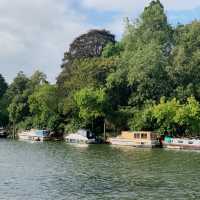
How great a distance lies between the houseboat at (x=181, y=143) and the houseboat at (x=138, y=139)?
6.33 feet

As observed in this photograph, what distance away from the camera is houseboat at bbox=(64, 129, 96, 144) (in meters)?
84.8

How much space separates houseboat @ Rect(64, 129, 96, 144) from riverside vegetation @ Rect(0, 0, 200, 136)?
3197 mm

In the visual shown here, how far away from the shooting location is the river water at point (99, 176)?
36.1 m

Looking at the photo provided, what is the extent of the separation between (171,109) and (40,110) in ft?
101

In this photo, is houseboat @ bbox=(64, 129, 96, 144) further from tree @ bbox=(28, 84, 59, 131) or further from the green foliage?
tree @ bbox=(28, 84, 59, 131)

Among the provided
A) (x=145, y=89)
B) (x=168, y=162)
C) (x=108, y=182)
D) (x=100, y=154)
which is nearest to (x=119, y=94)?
(x=145, y=89)

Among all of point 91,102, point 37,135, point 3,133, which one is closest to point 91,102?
point 91,102

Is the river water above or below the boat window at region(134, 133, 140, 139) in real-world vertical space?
below

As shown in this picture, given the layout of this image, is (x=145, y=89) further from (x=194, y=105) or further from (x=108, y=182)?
(x=108, y=182)

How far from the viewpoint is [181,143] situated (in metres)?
75.2

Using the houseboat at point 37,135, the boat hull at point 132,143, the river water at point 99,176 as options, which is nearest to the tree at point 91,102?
the boat hull at point 132,143

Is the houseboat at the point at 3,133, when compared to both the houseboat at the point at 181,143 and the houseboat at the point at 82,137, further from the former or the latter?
the houseboat at the point at 181,143

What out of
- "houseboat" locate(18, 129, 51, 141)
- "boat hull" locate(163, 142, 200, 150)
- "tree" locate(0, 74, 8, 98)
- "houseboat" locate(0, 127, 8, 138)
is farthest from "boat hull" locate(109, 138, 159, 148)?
"tree" locate(0, 74, 8, 98)

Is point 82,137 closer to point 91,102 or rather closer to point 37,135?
point 91,102
